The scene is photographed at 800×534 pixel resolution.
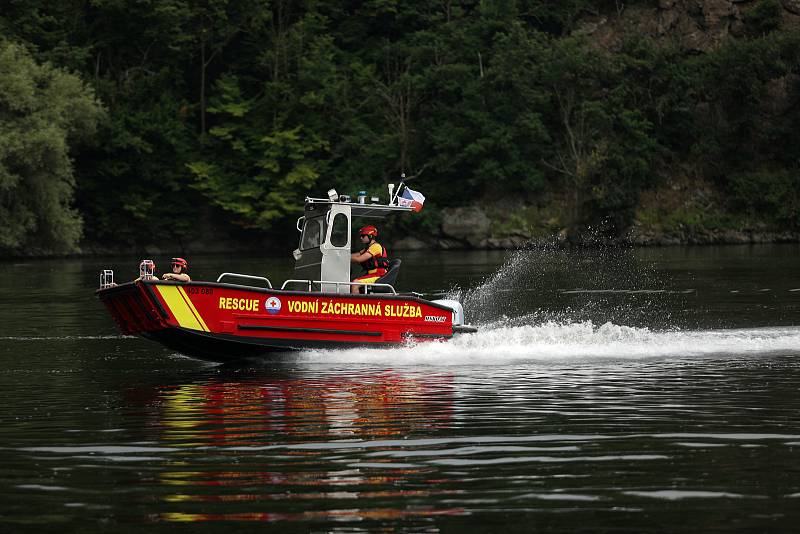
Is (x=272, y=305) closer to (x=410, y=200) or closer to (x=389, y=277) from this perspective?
(x=389, y=277)

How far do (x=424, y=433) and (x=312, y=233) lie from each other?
9546 mm

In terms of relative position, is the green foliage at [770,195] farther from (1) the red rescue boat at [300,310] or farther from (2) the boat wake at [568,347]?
(1) the red rescue boat at [300,310]

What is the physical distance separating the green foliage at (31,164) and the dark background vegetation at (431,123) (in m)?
11.6

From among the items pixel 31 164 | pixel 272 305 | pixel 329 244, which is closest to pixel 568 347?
pixel 329 244

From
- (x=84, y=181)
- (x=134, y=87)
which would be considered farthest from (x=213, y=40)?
(x=84, y=181)

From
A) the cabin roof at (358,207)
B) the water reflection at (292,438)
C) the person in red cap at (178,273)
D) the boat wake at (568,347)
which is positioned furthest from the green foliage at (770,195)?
the water reflection at (292,438)

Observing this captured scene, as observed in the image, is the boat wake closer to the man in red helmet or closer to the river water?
the river water

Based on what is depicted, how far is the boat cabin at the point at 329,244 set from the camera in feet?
77.5

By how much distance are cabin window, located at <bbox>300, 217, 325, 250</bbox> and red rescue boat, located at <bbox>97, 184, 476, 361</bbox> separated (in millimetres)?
18

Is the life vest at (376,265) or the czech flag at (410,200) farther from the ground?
the czech flag at (410,200)

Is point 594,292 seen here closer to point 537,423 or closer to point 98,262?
point 537,423

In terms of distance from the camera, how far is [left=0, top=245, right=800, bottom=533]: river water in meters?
11.3

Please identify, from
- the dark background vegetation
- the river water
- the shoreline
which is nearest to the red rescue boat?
the river water

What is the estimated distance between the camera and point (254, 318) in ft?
73.1
